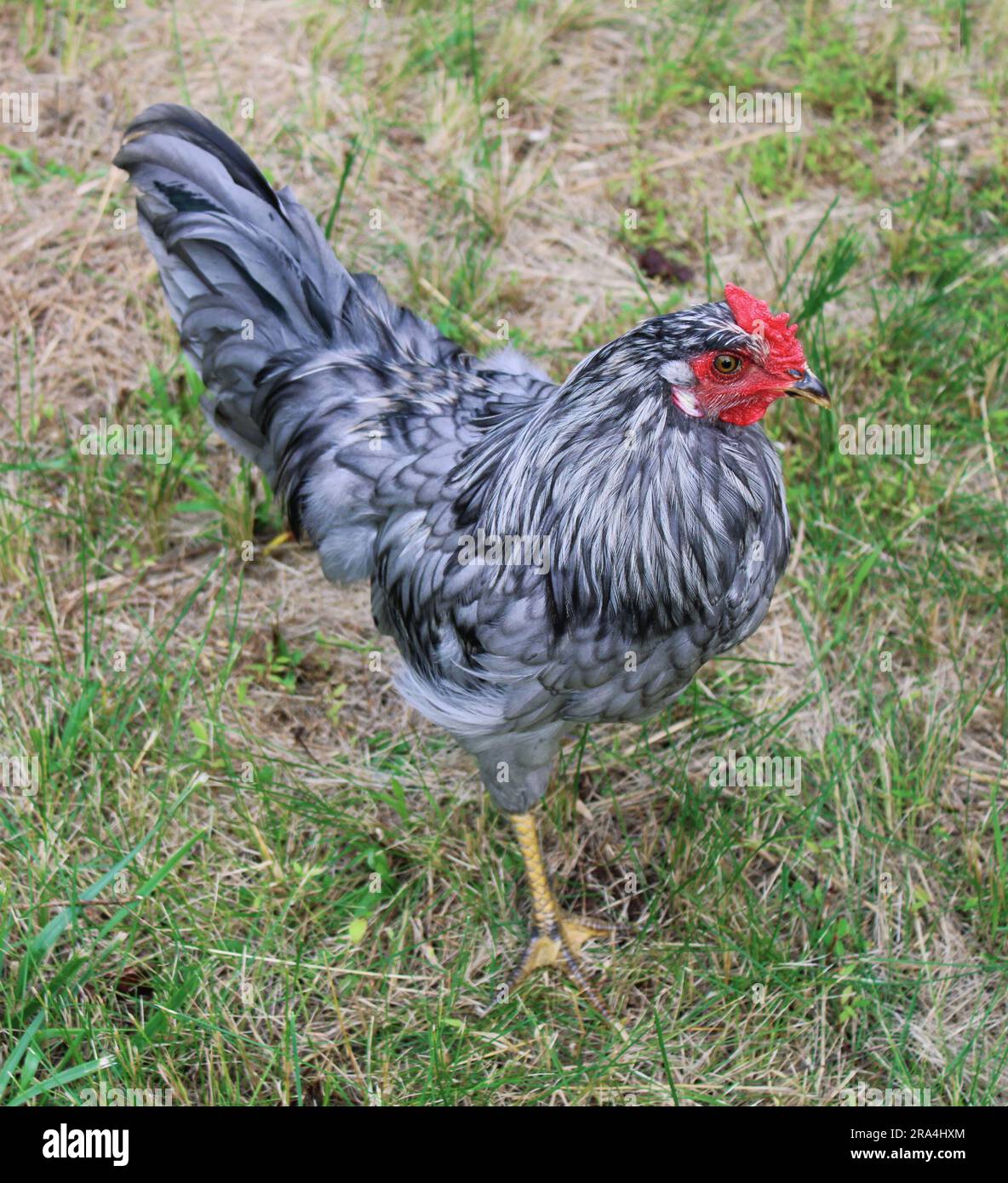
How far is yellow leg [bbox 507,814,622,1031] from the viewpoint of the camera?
397cm

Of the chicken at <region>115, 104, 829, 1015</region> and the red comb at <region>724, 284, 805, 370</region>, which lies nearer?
the red comb at <region>724, 284, 805, 370</region>

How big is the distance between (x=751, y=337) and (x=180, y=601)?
281 cm

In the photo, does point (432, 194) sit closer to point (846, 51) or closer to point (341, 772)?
point (846, 51)

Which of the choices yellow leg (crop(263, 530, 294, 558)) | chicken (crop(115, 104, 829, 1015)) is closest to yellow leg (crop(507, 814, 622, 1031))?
chicken (crop(115, 104, 829, 1015))

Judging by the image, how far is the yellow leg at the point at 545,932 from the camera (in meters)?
3.97

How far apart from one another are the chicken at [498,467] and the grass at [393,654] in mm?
462

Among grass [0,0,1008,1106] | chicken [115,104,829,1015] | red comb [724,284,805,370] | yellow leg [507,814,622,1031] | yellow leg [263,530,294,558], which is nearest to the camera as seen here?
red comb [724,284,805,370]

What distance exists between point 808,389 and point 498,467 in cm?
93

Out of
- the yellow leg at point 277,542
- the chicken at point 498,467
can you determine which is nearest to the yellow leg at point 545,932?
the chicken at point 498,467

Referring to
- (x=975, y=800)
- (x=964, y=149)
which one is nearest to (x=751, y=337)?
(x=975, y=800)

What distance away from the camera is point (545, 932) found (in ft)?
13.2

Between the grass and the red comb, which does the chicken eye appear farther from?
the grass

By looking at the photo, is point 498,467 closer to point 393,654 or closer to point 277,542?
point 393,654

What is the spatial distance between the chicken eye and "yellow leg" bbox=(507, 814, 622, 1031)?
1.70 m
